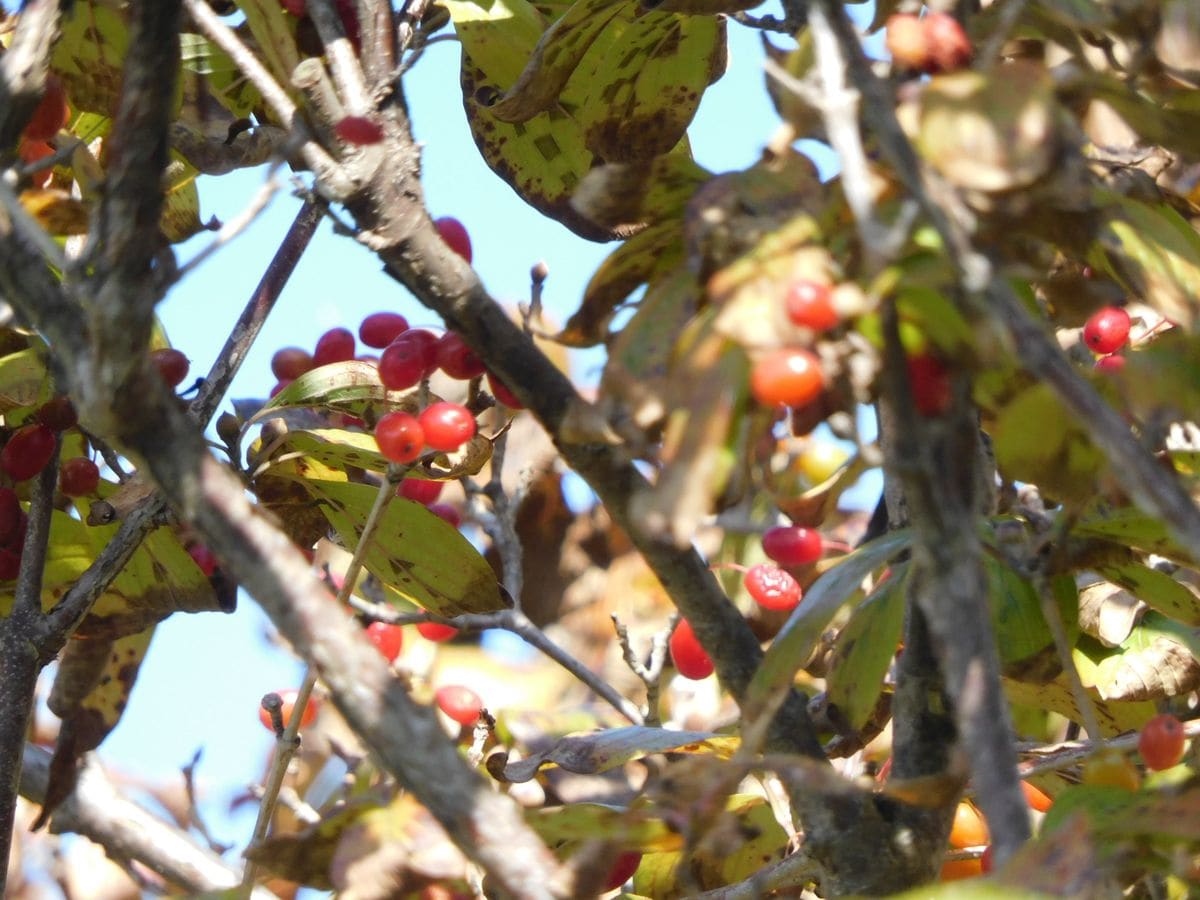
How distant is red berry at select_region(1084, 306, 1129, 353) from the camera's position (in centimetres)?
137

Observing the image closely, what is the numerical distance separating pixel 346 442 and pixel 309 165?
358mm

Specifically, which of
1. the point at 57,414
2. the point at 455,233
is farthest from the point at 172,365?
the point at 455,233

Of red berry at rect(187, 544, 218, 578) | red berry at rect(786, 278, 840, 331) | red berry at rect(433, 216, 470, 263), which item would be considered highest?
red berry at rect(433, 216, 470, 263)

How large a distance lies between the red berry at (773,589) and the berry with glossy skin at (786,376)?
3.07 feet

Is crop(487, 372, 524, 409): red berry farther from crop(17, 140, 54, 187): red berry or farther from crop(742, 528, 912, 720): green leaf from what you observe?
crop(17, 140, 54, 187): red berry

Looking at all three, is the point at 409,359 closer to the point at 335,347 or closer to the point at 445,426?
the point at 445,426

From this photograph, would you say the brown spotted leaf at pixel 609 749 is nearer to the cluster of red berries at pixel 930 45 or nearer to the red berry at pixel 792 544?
the red berry at pixel 792 544

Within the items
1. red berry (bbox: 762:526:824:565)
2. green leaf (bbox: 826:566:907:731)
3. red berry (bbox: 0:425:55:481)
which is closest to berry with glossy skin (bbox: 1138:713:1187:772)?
green leaf (bbox: 826:566:907:731)

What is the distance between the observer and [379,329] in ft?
4.39

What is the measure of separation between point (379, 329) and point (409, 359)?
22 cm

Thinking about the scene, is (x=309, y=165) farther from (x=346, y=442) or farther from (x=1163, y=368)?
(x=1163, y=368)

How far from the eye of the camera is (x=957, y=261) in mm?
561

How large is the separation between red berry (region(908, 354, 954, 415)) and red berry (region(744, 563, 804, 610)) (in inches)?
35.3

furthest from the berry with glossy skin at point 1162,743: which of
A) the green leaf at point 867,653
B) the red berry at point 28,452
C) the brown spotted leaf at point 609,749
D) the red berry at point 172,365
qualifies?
the red berry at point 28,452
